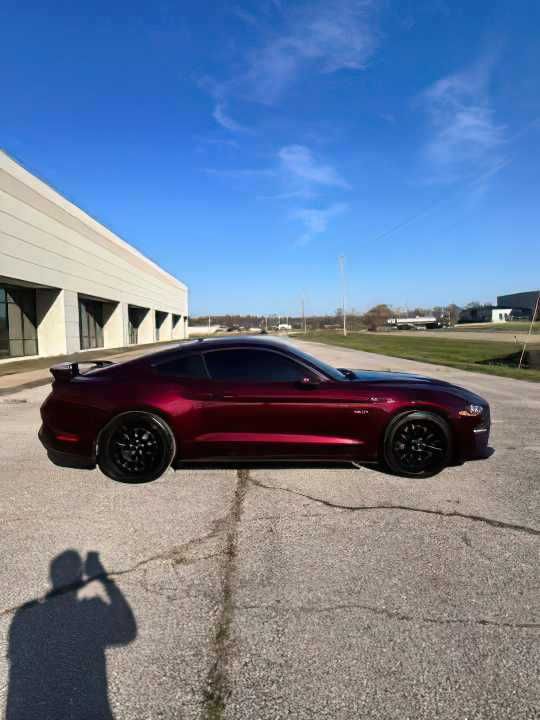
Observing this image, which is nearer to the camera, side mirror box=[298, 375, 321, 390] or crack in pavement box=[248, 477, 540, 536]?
crack in pavement box=[248, 477, 540, 536]

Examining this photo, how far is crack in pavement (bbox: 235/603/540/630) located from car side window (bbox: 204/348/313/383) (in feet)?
7.90

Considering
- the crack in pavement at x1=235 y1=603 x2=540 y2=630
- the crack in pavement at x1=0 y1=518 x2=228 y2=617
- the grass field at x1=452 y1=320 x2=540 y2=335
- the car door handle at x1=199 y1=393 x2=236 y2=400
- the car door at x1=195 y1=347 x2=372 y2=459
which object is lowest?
Result: the crack in pavement at x1=235 y1=603 x2=540 y2=630

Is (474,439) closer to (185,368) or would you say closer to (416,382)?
(416,382)

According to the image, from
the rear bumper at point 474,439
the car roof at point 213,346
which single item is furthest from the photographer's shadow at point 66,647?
the rear bumper at point 474,439

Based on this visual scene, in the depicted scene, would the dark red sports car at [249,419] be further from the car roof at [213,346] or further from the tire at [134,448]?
the car roof at [213,346]

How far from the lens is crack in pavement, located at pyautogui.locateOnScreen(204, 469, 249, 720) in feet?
6.19

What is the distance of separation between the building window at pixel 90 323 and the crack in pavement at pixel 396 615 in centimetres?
3107

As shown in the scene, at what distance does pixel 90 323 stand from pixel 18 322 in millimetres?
9840

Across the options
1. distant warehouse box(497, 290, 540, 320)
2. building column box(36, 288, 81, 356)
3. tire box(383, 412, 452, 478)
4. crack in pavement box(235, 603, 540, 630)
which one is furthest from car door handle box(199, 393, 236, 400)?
distant warehouse box(497, 290, 540, 320)

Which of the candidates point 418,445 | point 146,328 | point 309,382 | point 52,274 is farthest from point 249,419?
point 146,328

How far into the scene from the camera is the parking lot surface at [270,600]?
6.34ft

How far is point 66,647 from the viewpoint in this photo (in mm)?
2197

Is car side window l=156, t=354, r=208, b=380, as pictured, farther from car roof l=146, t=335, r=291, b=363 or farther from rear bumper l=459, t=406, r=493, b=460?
rear bumper l=459, t=406, r=493, b=460

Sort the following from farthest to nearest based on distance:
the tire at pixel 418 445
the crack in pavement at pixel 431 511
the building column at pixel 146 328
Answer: the building column at pixel 146 328 → the tire at pixel 418 445 → the crack in pavement at pixel 431 511
